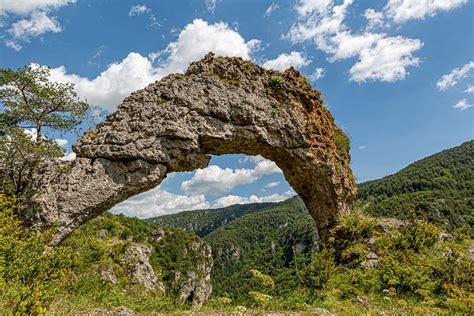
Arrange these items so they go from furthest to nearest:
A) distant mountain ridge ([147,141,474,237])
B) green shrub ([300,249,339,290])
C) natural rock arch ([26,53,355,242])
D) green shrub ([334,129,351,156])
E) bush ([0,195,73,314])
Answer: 1. distant mountain ridge ([147,141,474,237])
2. green shrub ([334,129,351,156])
3. natural rock arch ([26,53,355,242])
4. green shrub ([300,249,339,290])
5. bush ([0,195,73,314])

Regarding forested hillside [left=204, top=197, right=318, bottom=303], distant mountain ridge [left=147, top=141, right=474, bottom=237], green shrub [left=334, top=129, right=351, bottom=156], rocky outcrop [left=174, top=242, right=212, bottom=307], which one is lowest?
forested hillside [left=204, top=197, right=318, bottom=303]

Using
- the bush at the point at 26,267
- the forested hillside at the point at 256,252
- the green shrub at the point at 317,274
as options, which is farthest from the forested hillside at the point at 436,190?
the bush at the point at 26,267

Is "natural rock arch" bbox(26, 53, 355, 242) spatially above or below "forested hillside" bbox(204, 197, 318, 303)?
above

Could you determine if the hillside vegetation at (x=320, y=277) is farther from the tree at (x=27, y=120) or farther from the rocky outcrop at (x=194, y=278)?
the rocky outcrop at (x=194, y=278)

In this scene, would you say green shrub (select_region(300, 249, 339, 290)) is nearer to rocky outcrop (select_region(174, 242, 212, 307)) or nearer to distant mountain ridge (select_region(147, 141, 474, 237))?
rocky outcrop (select_region(174, 242, 212, 307))

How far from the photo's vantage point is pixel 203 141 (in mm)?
13773

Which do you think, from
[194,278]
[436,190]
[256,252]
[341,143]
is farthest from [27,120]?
[256,252]

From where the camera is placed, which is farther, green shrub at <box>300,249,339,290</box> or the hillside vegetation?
green shrub at <box>300,249,339,290</box>

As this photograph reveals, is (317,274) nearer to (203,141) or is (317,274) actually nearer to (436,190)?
(203,141)

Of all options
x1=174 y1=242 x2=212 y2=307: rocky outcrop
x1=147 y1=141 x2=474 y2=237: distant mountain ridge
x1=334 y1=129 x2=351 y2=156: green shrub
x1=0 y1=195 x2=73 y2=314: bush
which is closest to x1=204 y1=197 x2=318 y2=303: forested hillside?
x1=174 y1=242 x2=212 y2=307: rocky outcrop

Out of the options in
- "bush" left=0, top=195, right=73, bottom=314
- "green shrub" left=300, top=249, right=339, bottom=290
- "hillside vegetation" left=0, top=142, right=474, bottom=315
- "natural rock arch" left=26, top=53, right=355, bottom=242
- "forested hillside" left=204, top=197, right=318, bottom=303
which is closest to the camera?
"bush" left=0, top=195, right=73, bottom=314

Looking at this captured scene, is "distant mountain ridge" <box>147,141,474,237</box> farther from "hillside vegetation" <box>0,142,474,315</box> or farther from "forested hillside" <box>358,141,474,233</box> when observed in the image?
"hillside vegetation" <box>0,142,474,315</box>

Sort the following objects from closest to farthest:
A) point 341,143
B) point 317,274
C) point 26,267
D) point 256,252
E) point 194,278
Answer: point 26,267 → point 317,274 → point 341,143 → point 194,278 → point 256,252

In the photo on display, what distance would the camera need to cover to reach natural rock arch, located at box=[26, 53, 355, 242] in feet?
38.0
